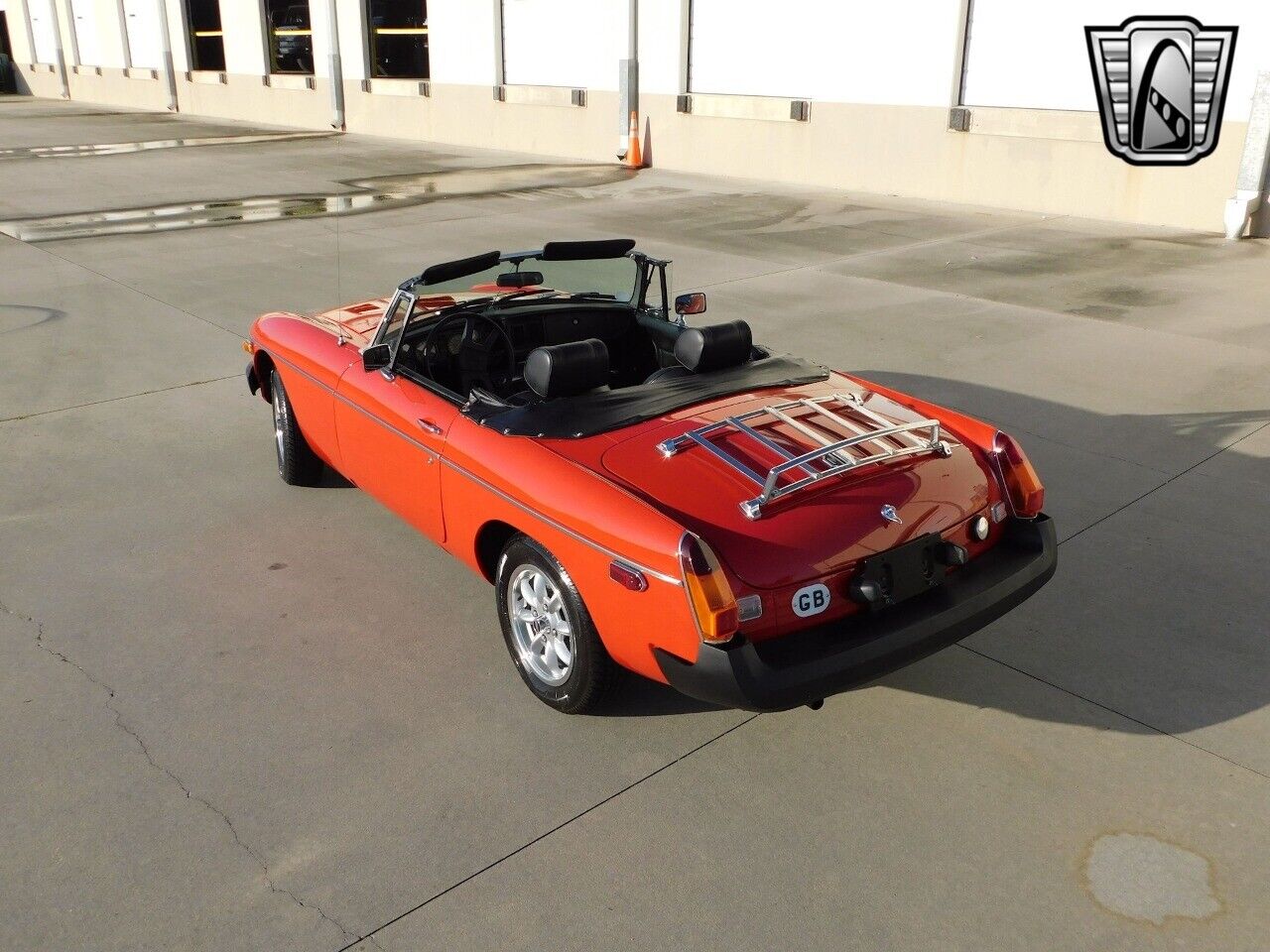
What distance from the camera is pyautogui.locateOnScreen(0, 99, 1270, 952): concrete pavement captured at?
3193 mm

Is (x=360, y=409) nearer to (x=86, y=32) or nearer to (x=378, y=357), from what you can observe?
(x=378, y=357)

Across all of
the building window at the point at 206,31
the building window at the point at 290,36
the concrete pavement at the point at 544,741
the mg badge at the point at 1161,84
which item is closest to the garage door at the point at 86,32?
the building window at the point at 206,31

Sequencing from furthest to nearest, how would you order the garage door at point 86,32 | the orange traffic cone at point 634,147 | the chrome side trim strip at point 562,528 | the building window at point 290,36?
the garage door at point 86,32 < the building window at point 290,36 < the orange traffic cone at point 634,147 < the chrome side trim strip at point 562,528

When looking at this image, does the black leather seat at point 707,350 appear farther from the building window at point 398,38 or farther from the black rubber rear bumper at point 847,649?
the building window at point 398,38

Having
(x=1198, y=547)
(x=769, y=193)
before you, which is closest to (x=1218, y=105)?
(x=769, y=193)

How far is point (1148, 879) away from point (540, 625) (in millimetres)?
2105

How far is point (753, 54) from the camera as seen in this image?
63.2 feet

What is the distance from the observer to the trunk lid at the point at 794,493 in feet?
11.8

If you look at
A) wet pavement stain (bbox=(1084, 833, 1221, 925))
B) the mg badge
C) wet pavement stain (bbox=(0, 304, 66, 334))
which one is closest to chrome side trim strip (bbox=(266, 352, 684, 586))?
wet pavement stain (bbox=(1084, 833, 1221, 925))

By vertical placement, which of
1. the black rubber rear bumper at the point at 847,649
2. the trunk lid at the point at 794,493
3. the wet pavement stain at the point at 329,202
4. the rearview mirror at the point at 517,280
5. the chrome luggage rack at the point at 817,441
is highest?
the rearview mirror at the point at 517,280

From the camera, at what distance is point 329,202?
16766 millimetres

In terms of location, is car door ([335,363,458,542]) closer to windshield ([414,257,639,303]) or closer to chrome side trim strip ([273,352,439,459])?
chrome side trim strip ([273,352,439,459])

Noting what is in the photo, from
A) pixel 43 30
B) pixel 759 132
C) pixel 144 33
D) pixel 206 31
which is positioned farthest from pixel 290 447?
pixel 43 30

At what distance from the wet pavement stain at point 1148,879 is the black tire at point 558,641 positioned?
1.63 metres
